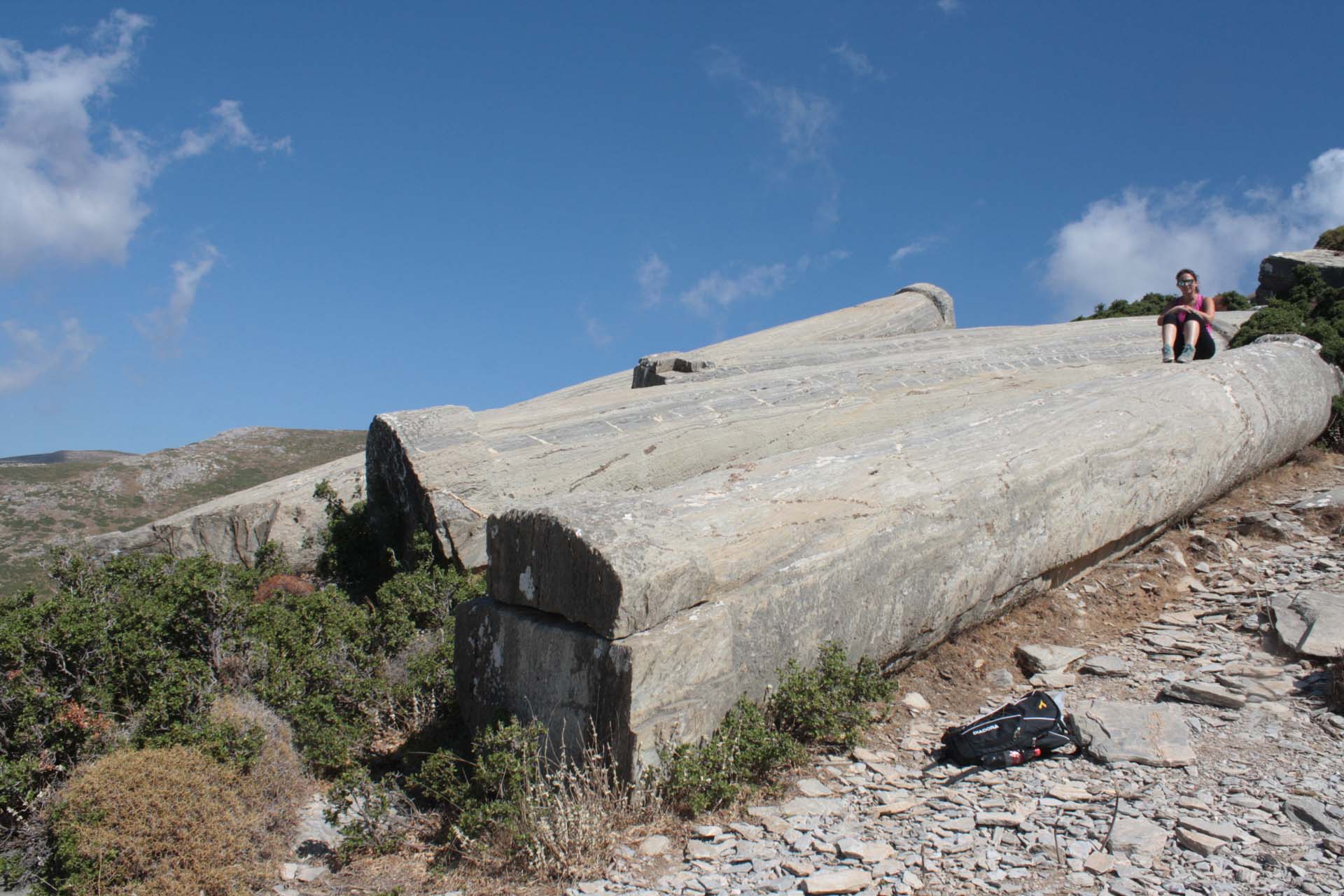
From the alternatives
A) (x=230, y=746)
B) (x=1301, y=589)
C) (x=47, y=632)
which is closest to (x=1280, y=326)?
(x=1301, y=589)

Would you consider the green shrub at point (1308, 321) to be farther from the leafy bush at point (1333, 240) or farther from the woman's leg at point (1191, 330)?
the leafy bush at point (1333, 240)

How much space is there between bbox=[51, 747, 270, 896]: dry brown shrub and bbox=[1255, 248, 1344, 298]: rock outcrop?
16.0 metres

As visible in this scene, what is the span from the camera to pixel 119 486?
59.7ft

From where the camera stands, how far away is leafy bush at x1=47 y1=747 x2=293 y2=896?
138 inches

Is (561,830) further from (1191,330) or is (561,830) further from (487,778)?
(1191,330)

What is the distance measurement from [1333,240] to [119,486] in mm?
23417

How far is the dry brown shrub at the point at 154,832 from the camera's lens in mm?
3504

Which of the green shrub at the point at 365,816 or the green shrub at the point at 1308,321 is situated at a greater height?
the green shrub at the point at 1308,321

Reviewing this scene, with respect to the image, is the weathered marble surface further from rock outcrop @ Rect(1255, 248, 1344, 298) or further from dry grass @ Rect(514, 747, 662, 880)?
rock outcrop @ Rect(1255, 248, 1344, 298)

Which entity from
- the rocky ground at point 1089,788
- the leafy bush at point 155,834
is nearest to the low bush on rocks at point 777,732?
the rocky ground at point 1089,788

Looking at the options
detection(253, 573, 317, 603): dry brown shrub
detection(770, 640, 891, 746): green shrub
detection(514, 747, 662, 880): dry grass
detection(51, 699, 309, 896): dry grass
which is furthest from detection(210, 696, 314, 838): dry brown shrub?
detection(253, 573, 317, 603): dry brown shrub

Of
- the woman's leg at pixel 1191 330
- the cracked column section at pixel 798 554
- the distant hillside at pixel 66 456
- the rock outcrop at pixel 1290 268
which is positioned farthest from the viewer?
the distant hillside at pixel 66 456

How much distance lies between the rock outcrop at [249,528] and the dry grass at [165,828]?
4.52 m

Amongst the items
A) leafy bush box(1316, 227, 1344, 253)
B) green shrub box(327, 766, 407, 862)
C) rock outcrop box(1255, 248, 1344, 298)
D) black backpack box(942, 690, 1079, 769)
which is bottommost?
green shrub box(327, 766, 407, 862)
